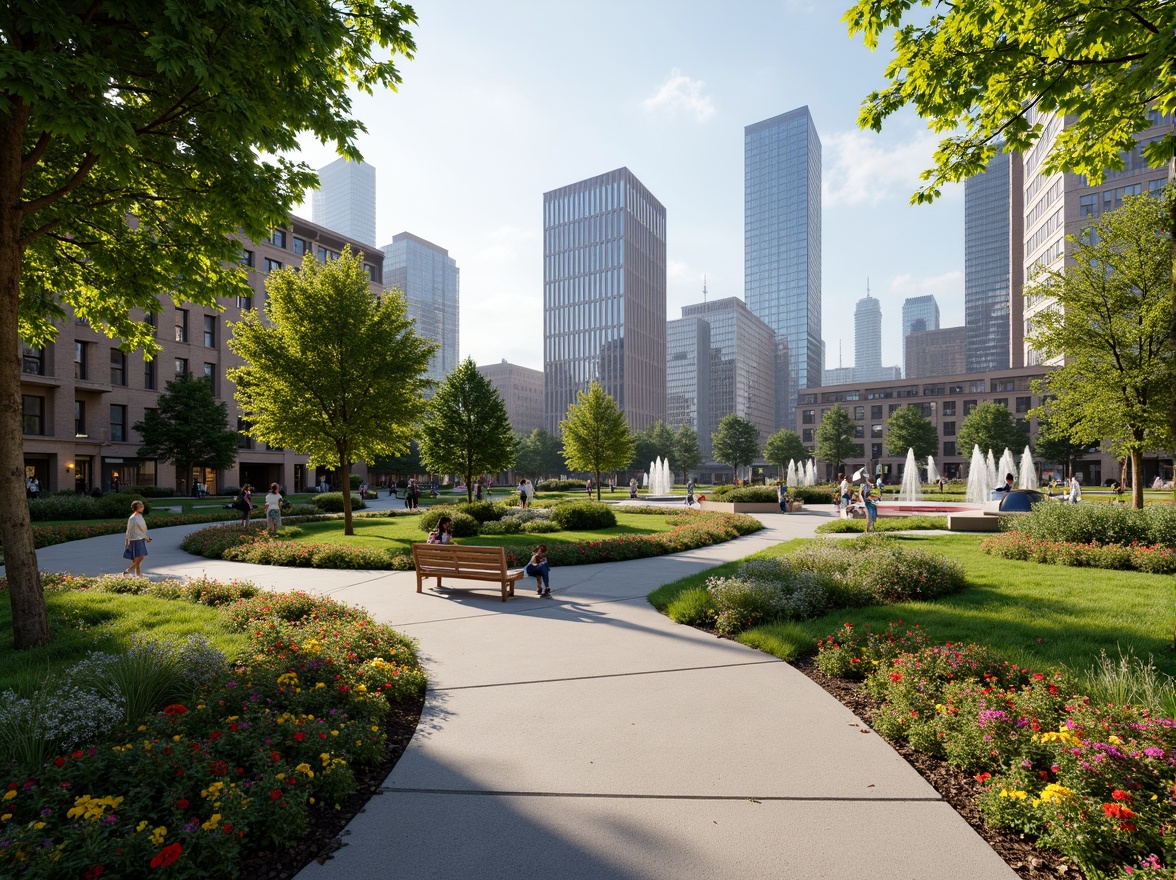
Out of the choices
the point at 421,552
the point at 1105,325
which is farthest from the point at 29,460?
the point at 1105,325

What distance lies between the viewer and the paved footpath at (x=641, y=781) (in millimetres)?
3221

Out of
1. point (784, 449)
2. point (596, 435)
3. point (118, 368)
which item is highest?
point (118, 368)

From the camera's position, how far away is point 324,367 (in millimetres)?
19297

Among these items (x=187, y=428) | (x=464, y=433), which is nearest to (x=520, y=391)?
(x=187, y=428)

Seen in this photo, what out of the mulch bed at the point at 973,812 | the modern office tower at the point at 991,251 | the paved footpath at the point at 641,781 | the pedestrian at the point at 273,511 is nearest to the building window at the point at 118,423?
the pedestrian at the point at 273,511

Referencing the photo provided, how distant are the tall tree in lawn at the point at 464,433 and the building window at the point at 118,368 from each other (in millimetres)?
32150

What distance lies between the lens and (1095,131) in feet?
20.6

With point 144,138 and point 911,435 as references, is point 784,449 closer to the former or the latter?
point 911,435

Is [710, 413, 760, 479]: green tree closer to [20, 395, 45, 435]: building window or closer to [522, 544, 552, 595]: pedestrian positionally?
[20, 395, 45, 435]: building window

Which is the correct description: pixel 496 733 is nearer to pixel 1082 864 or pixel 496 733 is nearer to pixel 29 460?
pixel 1082 864

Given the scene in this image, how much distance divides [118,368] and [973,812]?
56.0 meters

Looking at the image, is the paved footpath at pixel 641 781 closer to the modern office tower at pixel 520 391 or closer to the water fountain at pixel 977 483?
the water fountain at pixel 977 483

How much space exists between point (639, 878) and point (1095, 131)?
838cm

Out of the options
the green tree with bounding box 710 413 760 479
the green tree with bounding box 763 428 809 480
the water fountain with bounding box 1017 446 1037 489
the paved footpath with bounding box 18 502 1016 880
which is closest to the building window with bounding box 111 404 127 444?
the paved footpath with bounding box 18 502 1016 880
